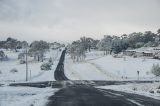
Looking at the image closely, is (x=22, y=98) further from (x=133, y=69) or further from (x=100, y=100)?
(x=133, y=69)

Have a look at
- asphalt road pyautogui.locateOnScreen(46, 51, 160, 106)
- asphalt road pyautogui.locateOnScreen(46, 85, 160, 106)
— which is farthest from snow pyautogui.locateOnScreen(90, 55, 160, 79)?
asphalt road pyautogui.locateOnScreen(46, 85, 160, 106)

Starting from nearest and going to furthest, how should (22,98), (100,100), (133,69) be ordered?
(100,100), (22,98), (133,69)

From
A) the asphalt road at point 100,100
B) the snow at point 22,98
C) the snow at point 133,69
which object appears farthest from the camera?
the snow at point 133,69

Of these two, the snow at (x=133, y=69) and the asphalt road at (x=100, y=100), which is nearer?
the asphalt road at (x=100, y=100)

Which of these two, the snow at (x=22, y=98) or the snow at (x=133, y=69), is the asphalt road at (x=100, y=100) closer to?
the snow at (x=22, y=98)

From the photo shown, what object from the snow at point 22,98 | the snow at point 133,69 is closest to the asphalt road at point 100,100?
the snow at point 22,98

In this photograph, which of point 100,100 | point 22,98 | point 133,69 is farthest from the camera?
point 133,69

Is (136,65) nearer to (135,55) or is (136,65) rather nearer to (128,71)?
(128,71)

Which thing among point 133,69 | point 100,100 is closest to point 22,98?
point 100,100

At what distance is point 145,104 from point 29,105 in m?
12.5

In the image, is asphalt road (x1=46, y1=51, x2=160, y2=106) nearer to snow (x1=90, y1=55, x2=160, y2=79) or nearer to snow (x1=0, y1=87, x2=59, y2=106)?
snow (x1=0, y1=87, x2=59, y2=106)

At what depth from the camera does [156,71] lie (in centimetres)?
9319

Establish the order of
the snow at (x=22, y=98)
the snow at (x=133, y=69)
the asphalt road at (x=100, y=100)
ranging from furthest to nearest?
the snow at (x=133, y=69) → the snow at (x=22, y=98) → the asphalt road at (x=100, y=100)

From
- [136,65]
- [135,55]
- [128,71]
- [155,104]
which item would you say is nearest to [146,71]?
[128,71]
